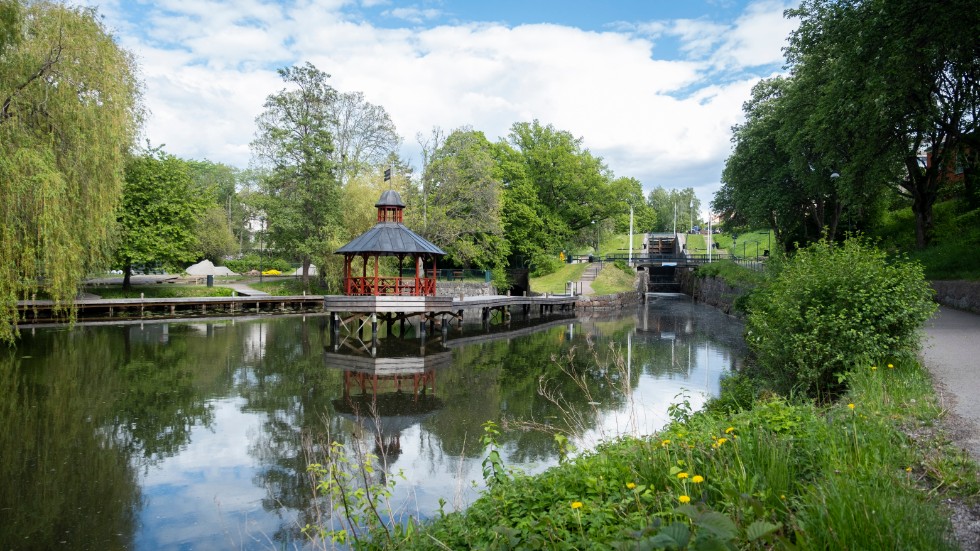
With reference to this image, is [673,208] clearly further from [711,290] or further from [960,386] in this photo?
[960,386]

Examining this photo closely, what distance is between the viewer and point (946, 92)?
20141mm

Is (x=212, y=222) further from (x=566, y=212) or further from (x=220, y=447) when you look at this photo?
(x=220, y=447)

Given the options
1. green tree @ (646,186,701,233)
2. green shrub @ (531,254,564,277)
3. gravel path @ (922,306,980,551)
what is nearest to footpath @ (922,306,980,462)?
gravel path @ (922,306,980,551)

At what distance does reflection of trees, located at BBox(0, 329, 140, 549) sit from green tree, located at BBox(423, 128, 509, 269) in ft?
69.5

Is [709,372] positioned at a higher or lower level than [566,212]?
lower

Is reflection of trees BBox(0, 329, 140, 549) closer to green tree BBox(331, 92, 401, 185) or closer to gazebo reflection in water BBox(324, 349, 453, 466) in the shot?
gazebo reflection in water BBox(324, 349, 453, 466)

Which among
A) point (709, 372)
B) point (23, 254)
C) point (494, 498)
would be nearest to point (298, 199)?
Answer: point (23, 254)

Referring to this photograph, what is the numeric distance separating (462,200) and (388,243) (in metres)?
15.4

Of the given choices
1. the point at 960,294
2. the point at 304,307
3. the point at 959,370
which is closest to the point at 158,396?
the point at 959,370

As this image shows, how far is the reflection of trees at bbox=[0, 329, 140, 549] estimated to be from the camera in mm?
6477

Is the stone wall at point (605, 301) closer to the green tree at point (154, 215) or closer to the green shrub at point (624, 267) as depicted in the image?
the green shrub at point (624, 267)

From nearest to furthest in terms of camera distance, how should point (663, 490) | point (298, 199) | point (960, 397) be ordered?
point (663, 490) → point (960, 397) → point (298, 199)

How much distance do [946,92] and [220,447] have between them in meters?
24.2

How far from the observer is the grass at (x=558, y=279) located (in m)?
41.3
